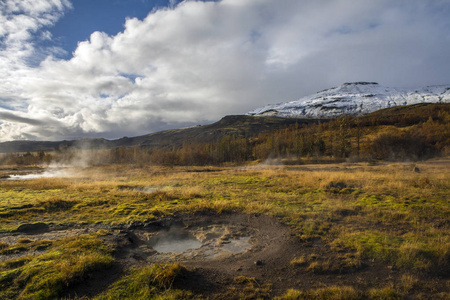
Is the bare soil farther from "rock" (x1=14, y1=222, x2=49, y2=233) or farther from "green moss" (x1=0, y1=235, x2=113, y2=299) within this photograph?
"rock" (x1=14, y1=222, x2=49, y2=233)

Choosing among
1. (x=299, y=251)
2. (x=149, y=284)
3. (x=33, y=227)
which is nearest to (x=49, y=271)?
(x=149, y=284)

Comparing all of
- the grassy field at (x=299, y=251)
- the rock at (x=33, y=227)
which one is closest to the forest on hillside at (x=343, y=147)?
the grassy field at (x=299, y=251)

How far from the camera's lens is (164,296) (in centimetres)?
567

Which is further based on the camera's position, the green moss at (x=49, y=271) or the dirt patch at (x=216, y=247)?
the dirt patch at (x=216, y=247)

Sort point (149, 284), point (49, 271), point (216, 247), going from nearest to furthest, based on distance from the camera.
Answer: point (149, 284), point (49, 271), point (216, 247)

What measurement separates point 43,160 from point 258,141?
113541 millimetres

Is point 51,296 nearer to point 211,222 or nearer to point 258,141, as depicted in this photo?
point 211,222

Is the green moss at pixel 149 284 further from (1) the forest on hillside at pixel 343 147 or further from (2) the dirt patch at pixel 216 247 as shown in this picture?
(1) the forest on hillside at pixel 343 147

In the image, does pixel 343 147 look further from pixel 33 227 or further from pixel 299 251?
pixel 33 227

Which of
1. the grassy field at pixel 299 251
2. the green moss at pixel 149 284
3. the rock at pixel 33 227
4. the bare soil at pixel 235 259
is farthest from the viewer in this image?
the rock at pixel 33 227

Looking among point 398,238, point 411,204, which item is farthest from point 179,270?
point 411,204

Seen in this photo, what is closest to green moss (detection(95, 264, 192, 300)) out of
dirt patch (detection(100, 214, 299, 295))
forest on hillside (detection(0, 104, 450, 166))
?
dirt patch (detection(100, 214, 299, 295))

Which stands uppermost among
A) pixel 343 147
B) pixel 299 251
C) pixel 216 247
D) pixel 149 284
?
pixel 343 147

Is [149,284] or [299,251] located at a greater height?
[149,284]
